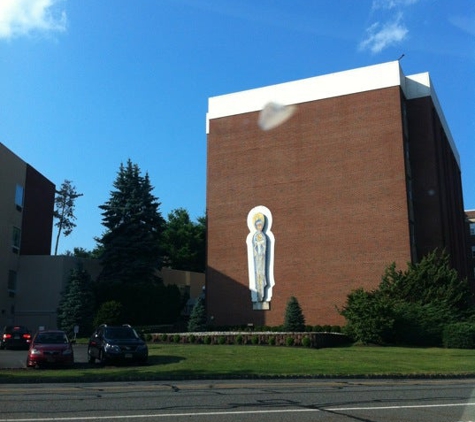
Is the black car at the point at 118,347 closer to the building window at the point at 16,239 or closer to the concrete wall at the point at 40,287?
the concrete wall at the point at 40,287

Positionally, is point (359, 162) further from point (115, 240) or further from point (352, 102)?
point (115, 240)

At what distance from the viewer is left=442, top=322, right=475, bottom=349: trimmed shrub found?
1217 inches

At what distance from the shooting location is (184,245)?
241ft

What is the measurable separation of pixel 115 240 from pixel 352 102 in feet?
75.3

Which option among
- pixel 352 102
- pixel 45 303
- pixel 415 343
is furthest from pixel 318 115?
pixel 45 303

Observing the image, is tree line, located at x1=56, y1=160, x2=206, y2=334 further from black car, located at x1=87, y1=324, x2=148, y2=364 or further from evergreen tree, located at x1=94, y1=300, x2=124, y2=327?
black car, located at x1=87, y1=324, x2=148, y2=364

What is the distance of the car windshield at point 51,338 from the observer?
2207cm

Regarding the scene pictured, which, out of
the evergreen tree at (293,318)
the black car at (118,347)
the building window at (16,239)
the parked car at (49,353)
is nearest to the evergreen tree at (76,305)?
the building window at (16,239)

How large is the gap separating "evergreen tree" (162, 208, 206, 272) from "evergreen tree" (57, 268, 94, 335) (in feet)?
93.8

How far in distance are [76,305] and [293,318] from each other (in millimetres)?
15627

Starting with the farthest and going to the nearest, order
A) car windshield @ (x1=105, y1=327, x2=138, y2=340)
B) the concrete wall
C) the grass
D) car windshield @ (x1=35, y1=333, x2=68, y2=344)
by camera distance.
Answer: the concrete wall, car windshield @ (x1=105, y1=327, x2=138, y2=340), car windshield @ (x1=35, y1=333, x2=68, y2=344), the grass

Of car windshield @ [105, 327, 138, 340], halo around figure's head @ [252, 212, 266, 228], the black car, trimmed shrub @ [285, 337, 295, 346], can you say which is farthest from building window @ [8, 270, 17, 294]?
car windshield @ [105, 327, 138, 340]

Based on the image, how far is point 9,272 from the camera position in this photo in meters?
45.2

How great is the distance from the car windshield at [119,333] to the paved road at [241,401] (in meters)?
7.16
